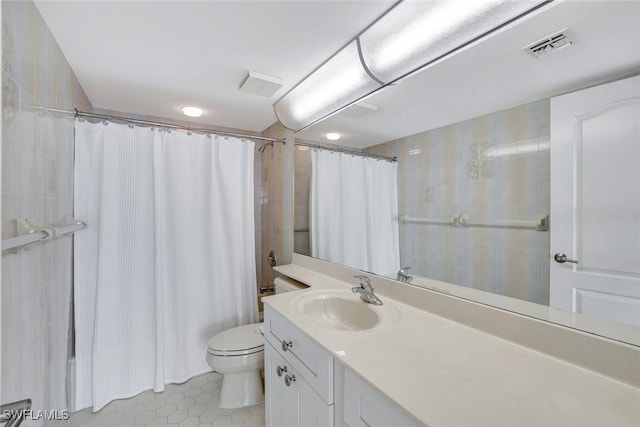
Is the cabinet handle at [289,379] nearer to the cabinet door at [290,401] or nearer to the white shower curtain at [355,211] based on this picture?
the cabinet door at [290,401]

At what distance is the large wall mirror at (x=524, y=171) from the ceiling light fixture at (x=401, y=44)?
0.09 meters

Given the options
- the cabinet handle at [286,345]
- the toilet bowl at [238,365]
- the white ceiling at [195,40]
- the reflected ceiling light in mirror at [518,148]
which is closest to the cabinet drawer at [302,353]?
the cabinet handle at [286,345]

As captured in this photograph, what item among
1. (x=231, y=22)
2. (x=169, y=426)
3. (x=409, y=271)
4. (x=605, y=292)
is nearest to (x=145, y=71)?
(x=231, y=22)

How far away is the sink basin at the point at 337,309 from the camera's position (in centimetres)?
128

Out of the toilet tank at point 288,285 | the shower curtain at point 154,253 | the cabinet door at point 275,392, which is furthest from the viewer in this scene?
the toilet tank at point 288,285

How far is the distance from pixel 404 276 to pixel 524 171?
66 cm

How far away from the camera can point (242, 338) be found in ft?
5.92

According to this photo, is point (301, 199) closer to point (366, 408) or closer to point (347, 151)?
point (347, 151)

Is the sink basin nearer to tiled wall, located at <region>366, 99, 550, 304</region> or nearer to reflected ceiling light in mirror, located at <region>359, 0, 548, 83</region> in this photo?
tiled wall, located at <region>366, 99, 550, 304</region>

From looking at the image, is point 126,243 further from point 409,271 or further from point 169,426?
point 409,271

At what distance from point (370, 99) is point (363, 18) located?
387mm

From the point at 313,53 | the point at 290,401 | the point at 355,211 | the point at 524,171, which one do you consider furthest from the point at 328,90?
the point at 290,401

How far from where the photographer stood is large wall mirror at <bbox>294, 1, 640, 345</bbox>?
29.6 inches

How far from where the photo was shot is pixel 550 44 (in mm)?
865
